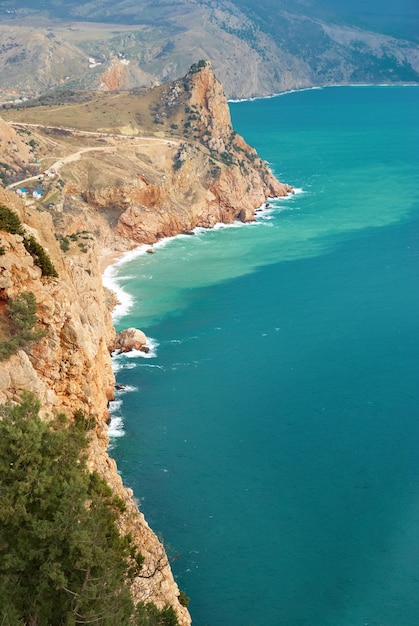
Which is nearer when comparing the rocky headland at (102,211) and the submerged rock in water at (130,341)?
the rocky headland at (102,211)

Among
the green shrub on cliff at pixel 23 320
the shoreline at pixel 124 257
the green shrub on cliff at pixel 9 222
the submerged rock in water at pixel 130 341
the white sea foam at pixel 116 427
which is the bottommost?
the shoreline at pixel 124 257

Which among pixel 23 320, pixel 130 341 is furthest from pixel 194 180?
pixel 23 320

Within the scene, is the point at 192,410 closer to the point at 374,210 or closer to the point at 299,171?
the point at 374,210

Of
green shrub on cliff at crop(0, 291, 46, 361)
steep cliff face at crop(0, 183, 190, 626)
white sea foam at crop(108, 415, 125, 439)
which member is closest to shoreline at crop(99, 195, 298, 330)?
white sea foam at crop(108, 415, 125, 439)

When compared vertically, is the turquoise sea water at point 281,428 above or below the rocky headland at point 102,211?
below

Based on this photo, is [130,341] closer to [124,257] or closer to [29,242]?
[29,242]

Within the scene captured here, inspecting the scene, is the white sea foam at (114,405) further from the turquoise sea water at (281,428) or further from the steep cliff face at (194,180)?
the steep cliff face at (194,180)

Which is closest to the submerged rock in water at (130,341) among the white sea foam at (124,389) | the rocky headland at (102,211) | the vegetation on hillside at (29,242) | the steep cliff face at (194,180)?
the rocky headland at (102,211)
